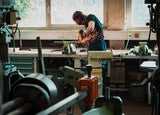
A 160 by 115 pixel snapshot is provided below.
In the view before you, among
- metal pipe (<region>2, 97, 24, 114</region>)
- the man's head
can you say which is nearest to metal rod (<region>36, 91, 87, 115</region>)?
metal pipe (<region>2, 97, 24, 114</region>)

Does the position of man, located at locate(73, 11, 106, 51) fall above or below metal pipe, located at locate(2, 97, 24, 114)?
above

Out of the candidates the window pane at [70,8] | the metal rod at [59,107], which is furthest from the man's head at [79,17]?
the metal rod at [59,107]

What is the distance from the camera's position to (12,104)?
116 cm

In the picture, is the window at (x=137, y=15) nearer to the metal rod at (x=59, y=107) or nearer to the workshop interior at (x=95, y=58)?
the workshop interior at (x=95, y=58)

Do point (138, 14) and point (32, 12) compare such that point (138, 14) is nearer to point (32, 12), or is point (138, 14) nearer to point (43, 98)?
point (32, 12)

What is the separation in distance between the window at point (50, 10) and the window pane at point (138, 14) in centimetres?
63

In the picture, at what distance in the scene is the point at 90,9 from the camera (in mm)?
5469

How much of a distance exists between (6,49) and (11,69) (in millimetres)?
209

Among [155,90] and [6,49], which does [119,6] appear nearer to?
[6,49]

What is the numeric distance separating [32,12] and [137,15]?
73.4 inches

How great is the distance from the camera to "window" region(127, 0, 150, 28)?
5.31 m

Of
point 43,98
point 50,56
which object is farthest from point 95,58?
point 43,98

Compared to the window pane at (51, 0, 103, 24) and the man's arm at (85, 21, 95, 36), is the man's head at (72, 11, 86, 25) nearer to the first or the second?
the man's arm at (85, 21, 95, 36)

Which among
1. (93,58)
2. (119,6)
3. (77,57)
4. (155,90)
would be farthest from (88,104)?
(119,6)
